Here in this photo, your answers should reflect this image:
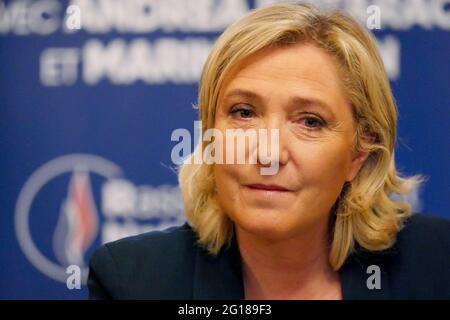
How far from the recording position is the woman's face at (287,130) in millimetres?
1376

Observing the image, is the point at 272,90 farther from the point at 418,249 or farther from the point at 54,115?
the point at 54,115

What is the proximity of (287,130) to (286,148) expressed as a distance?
4 centimetres

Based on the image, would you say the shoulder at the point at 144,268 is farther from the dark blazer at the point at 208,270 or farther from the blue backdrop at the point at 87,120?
the blue backdrop at the point at 87,120

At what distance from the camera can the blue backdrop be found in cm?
182

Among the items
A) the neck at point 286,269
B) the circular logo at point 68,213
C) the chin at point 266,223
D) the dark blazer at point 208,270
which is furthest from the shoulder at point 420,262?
the circular logo at point 68,213

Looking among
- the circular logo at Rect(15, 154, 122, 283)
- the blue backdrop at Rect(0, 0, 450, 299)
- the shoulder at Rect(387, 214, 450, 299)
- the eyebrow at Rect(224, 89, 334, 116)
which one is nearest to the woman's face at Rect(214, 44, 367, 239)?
the eyebrow at Rect(224, 89, 334, 116)

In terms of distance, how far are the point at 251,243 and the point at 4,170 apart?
0.78 metres

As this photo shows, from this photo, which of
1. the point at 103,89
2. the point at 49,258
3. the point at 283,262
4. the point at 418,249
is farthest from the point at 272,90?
the point at 49,258

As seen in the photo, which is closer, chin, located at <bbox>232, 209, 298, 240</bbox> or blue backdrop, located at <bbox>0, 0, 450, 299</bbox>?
chin, located at <bbox>232, 209, 298, 240</bbox>

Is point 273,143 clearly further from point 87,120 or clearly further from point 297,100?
point 87,120

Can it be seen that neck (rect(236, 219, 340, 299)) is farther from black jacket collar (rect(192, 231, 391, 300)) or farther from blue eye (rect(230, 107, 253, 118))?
blue eye (rect(230, 107, 253, 118))

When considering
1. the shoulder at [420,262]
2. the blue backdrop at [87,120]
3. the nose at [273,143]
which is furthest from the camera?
the blue backdrop at [87,120]

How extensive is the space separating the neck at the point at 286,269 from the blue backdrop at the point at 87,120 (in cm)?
39

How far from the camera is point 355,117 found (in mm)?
1477
